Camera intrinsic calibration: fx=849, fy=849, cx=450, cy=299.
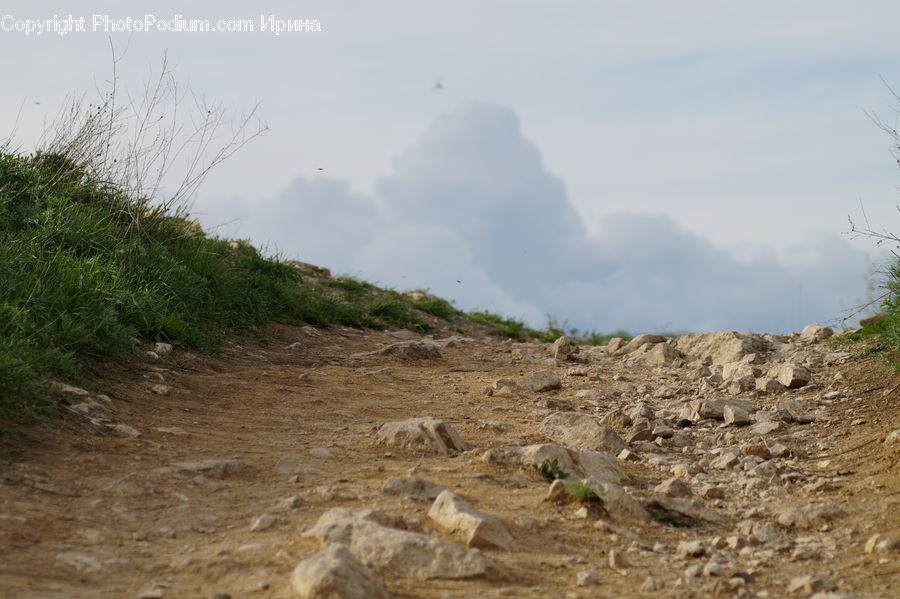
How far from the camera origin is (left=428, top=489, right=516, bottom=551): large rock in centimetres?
341

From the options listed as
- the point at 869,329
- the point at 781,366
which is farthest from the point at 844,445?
the point at 869,329

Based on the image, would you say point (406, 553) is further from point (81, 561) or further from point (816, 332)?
point (816, 332)

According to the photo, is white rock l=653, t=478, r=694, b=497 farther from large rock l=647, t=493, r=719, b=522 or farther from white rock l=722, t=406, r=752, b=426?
white rock l=722, t=406, r=752, b=426

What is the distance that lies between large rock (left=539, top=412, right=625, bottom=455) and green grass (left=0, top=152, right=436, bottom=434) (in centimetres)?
302

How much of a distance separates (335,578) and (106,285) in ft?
14.9

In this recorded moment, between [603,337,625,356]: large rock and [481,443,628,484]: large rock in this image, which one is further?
[603,337,625,356]: large rock

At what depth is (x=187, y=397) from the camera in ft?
19.2

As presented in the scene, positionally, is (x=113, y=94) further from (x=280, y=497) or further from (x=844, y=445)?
(x=844, y=445)

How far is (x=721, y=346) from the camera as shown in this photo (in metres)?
8.22

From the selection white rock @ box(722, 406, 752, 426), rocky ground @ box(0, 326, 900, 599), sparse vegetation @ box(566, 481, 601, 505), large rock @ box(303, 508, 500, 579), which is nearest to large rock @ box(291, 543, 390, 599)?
rocky ground @ box(0, 326, 900, 599)

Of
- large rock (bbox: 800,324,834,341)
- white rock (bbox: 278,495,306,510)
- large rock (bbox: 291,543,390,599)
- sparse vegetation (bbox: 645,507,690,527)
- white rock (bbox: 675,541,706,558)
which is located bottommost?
white rock (bbox: 675,541,706,558)

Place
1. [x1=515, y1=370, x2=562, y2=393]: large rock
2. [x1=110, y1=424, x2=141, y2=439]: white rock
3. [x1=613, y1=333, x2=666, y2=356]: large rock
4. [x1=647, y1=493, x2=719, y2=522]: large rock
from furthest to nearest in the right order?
[x1=613, y1=333, x2=666, y2=356]: large rock < [x1=515, y1=370, x2=562, y2=393]: large rock < [x1=110, y1=424, x2=141, y2=439]: white rock < [x1=647, y1=493, x2=719, y2=522]: large rock

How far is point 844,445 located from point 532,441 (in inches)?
77.5

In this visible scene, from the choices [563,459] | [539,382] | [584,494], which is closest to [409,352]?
[539,382]
